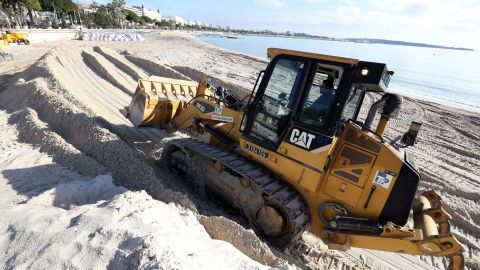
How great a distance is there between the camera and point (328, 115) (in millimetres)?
4082

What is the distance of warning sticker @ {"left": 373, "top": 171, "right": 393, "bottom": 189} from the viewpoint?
13.0 feet

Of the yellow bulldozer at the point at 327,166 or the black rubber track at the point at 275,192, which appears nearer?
the yellow bulldozer at the point at 327,166

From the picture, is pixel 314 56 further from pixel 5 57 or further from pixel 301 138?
pixel 5 57

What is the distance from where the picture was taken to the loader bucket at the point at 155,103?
6.48m

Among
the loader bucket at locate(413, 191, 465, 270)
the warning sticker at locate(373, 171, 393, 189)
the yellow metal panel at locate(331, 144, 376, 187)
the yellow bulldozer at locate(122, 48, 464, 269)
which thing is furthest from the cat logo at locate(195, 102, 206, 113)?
the loader bucket at locate(413, 191, 465, 270)

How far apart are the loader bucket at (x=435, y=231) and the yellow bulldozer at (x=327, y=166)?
0.01m

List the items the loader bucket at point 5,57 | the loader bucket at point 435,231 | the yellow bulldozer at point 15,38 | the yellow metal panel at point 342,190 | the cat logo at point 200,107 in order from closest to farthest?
the loader bucket at point 435,231, the yellow metal panel at point 342,190, the cat logo at point 200,107, the loader bucket at point 5,57, the yellow bulldozer at point 15,38

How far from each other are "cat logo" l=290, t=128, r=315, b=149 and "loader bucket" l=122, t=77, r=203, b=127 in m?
2.79

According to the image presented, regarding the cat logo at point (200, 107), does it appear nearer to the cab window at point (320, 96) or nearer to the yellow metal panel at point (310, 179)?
the cab window at point (320, 96)

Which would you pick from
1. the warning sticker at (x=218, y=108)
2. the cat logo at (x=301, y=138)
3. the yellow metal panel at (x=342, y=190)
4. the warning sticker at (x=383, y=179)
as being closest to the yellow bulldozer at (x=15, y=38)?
the warning sticker at (x=218, y=108)

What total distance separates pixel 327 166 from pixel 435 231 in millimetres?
1475

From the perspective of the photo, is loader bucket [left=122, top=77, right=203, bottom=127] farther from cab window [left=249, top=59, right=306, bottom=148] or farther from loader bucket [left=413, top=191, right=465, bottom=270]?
loader bucket [left=413, top=191, right=465, bottom=270]

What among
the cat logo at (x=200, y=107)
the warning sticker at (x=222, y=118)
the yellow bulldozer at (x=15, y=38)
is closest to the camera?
the warning sticker at (x=222, y=118)

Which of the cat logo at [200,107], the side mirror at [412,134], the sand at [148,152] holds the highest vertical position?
the side mirror at [412,134]
